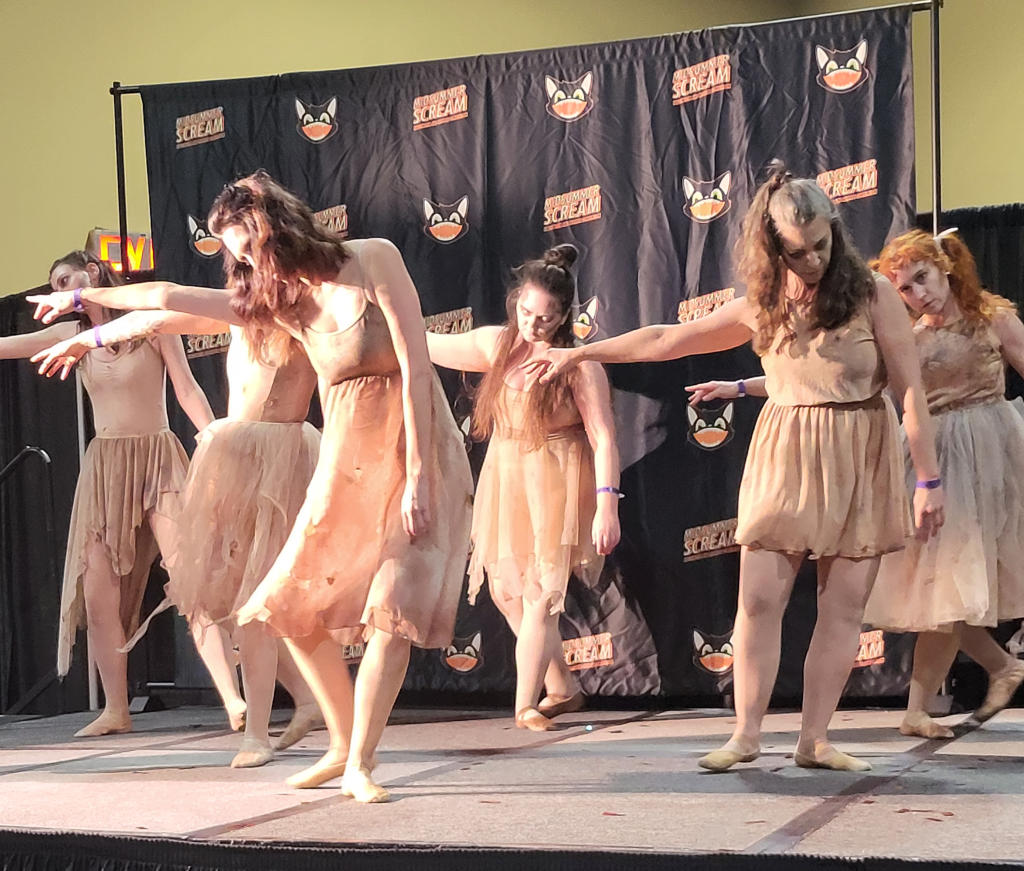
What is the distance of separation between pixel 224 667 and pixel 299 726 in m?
0.68

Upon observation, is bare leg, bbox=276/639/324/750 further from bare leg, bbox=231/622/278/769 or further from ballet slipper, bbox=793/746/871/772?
ballet slipper, bbox=793/746/871/772

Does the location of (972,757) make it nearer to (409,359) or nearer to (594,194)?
(409,359)

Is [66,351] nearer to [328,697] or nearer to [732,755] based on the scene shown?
→ [328,697]

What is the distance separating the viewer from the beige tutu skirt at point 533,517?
15.6 ft

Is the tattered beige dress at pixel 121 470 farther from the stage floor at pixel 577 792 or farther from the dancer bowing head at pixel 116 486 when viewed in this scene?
the stage floor at pixel 577 792

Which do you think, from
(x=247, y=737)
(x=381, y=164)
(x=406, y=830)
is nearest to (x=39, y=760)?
(x=247, y=737)

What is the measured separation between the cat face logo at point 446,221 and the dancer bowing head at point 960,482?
1634mm

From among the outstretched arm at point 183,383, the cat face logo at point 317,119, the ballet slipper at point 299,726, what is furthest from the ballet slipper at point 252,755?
the cat face logo at point 317,119

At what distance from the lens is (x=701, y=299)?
198 inches

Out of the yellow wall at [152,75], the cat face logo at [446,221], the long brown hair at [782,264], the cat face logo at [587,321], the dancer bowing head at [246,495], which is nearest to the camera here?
the long brown hair at [782,264]

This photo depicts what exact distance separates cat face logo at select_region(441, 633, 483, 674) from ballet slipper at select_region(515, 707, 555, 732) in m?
0.56

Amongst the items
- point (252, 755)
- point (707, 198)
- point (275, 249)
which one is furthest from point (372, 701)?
point (707, 198)

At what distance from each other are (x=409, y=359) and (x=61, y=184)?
5.08 m

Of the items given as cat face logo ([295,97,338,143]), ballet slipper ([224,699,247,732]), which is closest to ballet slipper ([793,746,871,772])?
ballet slipper ([224,699,247,732])
